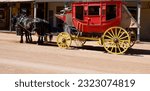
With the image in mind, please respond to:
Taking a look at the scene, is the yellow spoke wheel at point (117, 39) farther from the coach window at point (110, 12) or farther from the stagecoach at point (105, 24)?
the coach window at point (110, 12)

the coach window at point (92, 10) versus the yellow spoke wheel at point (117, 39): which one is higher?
the coach window at point (92, 10)

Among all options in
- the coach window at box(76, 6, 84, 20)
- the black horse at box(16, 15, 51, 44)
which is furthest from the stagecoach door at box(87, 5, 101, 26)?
the black horse at box(16, 15, 51, 44)

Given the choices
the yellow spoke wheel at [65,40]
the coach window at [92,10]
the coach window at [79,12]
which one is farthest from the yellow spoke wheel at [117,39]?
the yellow spoke wheel at [65,40]

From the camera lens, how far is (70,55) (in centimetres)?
1722

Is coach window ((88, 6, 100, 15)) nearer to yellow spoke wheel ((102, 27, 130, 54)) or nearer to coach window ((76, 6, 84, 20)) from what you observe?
coach window ((76, 6, 84, 20))

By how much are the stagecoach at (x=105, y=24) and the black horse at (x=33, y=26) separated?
2436mm

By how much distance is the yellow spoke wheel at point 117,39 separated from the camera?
1815cm

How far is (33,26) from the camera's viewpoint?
22.5 meters

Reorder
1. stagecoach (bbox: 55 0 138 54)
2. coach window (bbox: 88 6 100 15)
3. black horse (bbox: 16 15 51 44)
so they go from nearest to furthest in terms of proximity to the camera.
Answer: stagecoach (bbox: 55 0 138 54) → coach window (bbox: 88 6 100 15) → black horse (bbox: 16 15 51 44)

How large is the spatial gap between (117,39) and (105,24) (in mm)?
1032

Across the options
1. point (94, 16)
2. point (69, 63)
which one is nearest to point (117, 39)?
point (94, 16)

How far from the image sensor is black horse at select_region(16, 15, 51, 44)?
2222 centimetres

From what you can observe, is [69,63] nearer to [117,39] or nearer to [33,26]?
[117,39]

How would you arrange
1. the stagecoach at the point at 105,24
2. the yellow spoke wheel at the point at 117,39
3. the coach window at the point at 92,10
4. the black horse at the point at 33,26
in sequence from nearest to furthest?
1. the yellow spoke wheel at the point at 117,39
2. the stagecoach at the point at 105,24
3. the coach window at the point at 92,10
4. the black horse at the point at 33,26
